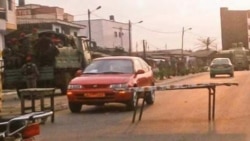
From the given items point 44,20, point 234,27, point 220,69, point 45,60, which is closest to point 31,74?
point 45,60

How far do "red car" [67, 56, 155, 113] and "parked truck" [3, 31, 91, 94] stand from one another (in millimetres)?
8900

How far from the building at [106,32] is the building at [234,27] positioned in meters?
48.4

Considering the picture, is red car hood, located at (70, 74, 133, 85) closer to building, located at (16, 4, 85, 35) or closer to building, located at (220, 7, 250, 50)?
building, located at (16, 4, 85, 35)

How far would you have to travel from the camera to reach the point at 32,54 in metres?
27.2

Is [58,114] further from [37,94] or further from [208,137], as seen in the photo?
[208,137]

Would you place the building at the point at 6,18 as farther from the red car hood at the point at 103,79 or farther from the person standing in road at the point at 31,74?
the red car hood at the point at 103,79

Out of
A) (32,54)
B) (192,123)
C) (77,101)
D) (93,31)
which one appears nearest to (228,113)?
(192,123)

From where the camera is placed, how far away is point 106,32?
8694cm

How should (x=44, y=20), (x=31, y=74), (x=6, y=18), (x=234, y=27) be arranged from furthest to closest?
(x=234, y=27)
(x=44, y=20)
(x=6, y=18)
(x=31, y=74)

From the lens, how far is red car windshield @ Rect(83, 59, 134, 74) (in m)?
18.2

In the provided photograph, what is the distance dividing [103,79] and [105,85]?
12.9 inches

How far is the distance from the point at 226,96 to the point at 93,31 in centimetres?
6408

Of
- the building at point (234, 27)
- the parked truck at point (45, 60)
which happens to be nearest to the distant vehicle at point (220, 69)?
the parked truck at point (45, 60)

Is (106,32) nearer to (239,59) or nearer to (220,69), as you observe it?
(239,59)
